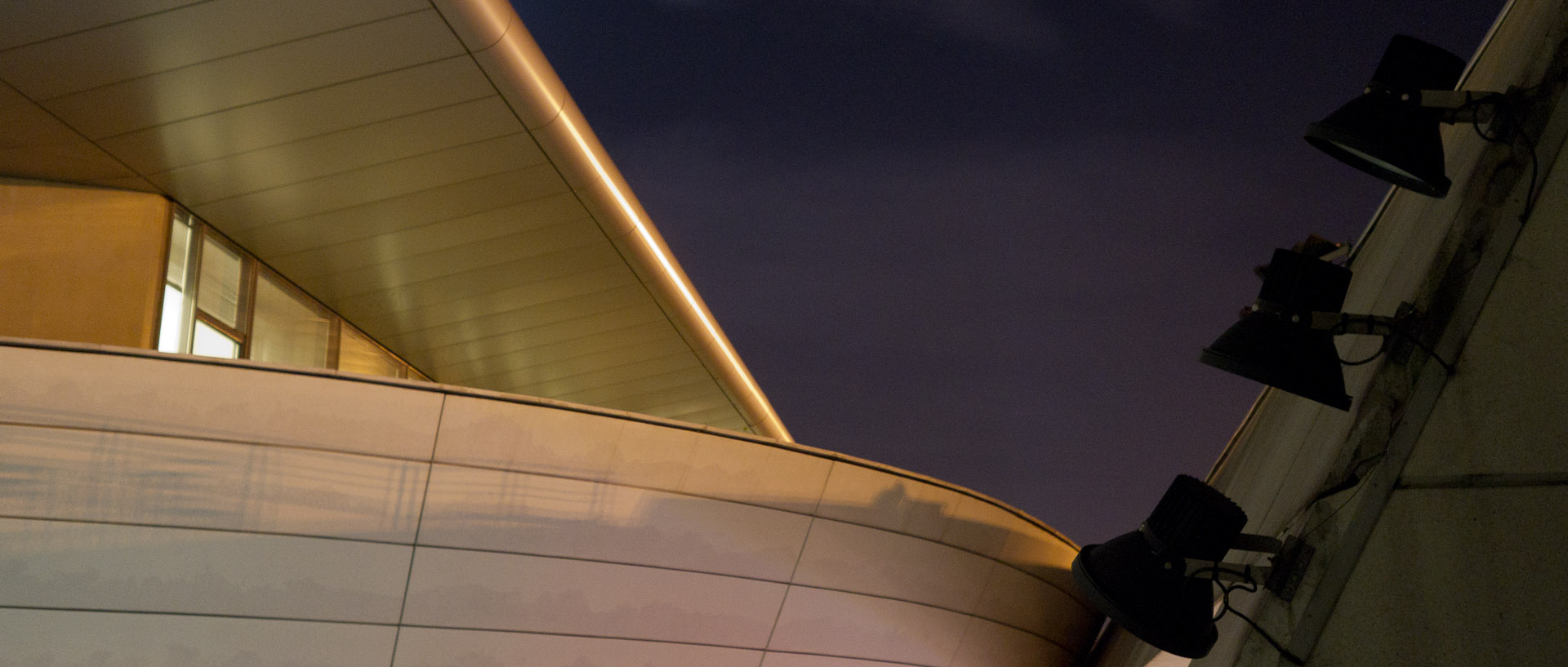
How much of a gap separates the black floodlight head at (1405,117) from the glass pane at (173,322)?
11.7 metres

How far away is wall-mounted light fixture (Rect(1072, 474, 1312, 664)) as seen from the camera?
339 centimetres

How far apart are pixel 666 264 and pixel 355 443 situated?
6.38 meters

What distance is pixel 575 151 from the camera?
37.1 feet

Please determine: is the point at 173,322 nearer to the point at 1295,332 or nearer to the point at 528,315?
the point at 528,315

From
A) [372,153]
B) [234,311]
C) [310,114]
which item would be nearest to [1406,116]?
[310,114]

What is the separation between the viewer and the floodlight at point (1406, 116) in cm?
325

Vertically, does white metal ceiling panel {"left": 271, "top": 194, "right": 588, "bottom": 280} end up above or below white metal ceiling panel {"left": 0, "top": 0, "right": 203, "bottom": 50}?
below

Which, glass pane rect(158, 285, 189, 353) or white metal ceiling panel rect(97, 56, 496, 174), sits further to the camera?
glass pane rect(158, 285, 189, 353)

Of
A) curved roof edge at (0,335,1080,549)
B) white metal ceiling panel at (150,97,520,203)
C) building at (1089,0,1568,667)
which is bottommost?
curved roof edge at (0,335,1080,549)

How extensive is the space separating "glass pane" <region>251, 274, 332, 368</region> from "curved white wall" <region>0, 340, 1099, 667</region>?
5601 millimetres

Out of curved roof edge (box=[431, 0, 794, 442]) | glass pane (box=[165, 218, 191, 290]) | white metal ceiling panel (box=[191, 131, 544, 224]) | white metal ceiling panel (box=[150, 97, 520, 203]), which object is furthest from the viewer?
glass pane (box=[165, 218, 191, 290])

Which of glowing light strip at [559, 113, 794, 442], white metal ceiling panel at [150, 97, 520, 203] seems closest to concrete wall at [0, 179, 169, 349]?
white metal ceiling panel at [150, 97, 520, 203]

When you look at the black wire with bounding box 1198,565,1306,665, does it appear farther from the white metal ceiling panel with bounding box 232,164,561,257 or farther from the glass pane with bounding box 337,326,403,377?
the glass pane with bounding box 337,326,403,377

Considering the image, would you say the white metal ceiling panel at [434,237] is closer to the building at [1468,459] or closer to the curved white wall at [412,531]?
the curved white wall at [412,531]
